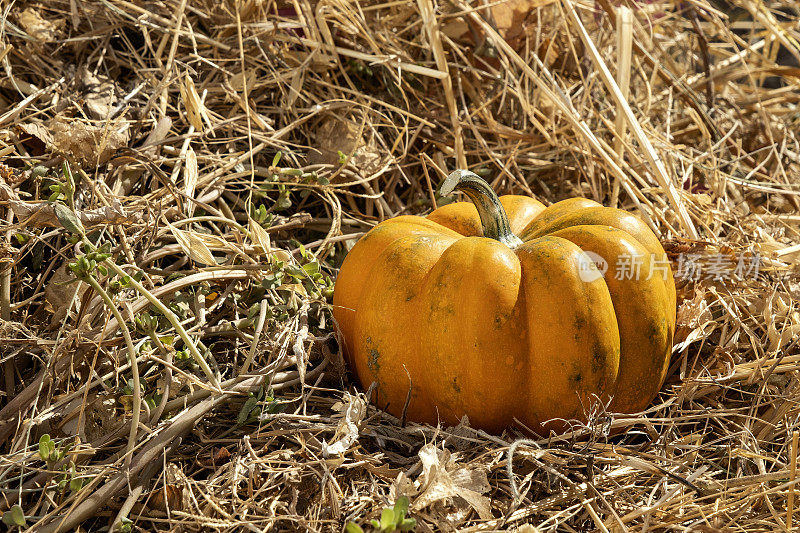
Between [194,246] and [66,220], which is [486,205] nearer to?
[194,246]

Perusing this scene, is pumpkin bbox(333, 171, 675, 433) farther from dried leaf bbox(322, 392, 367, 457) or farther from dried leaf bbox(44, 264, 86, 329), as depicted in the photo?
dried leaf bbox(44, 264, 86, 329)

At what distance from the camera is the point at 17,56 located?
2186 mm

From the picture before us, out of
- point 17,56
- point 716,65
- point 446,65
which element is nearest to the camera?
point 17,56

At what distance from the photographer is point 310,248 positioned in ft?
7.22

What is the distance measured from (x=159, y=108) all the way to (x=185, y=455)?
1.12 meters

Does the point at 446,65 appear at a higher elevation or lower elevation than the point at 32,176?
higher

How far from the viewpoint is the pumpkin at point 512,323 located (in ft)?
5.06

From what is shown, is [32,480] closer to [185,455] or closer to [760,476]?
[185,455]

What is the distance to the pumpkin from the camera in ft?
5.06

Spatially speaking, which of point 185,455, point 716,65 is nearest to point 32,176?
point 185,455

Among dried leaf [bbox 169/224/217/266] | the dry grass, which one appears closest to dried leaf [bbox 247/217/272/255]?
the dry grass

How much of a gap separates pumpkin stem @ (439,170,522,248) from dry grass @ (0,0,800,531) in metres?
0.45

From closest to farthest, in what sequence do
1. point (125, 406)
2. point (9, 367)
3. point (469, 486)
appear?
point (469, 486) → point (125, 406) → point (9, 367)

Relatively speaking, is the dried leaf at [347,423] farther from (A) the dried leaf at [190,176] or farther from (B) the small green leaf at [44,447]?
(A) the dried leaf at [190,176]
